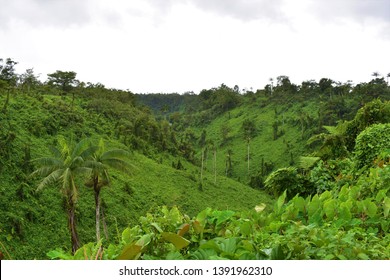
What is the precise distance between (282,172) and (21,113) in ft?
94.0

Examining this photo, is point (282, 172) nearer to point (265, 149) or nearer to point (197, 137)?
point (265, 149)

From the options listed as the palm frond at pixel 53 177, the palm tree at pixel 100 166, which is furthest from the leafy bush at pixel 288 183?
the palm tree at pixel 100 166

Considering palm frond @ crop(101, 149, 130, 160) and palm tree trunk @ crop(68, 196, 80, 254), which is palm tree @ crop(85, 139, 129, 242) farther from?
palm tree trunk @ crop(68, 196, 80, 254)

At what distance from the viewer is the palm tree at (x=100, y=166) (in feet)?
55.6

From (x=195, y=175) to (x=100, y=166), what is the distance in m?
22.1

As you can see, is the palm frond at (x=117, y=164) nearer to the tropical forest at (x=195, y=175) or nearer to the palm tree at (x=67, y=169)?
the tropical forest at (x=195, y=175)

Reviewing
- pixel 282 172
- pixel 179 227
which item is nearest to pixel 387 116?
pixel 282 172

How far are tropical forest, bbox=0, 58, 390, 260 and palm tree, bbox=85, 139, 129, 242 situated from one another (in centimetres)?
5

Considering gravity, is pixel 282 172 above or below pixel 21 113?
below

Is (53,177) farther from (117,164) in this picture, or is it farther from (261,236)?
(261,236)

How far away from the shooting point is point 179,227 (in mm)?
1720

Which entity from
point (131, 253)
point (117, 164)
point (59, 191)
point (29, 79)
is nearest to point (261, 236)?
point (131, 253)

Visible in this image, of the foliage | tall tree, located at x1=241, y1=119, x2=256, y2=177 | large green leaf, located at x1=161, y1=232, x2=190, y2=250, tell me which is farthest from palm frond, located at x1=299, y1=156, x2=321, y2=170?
tall tree, located at x1=241, y1=119, x2=256, y2=177

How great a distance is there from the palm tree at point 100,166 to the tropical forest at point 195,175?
0.05 m
